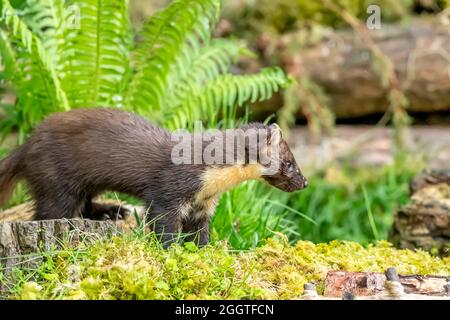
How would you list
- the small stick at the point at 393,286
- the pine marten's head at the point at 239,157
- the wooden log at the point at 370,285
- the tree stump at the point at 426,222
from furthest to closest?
the tree stump at the point at 426,222
the pine marten's head at the point at 239,157
the wooden log at the point at 370,285
the small stick at the point at 393,286

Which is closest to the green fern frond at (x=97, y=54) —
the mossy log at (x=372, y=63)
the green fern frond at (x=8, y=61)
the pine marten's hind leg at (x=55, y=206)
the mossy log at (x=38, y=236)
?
the green fern frond at (x=8, y=61)

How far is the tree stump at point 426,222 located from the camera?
21.5 feet

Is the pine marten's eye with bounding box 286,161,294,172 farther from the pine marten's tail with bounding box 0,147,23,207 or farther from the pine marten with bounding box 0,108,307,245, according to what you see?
the pine marten's tail with bounding box 0,147,23,207

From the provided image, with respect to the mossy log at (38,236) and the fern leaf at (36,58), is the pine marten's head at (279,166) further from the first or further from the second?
the fern leaf at (36,58)

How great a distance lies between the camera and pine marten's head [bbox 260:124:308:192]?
546 centimetres

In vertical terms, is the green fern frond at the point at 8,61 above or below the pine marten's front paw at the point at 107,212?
above

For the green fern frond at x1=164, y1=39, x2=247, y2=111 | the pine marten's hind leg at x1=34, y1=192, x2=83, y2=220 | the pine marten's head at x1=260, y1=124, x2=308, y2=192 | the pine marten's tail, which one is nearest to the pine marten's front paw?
the pine marten's hind leg at x1=34, y1=192, x2=83, y2=220

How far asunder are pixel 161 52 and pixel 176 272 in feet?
10.7

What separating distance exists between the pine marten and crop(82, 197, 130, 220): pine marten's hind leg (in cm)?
23

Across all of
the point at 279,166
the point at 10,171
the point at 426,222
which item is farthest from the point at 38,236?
the point at 426,222
